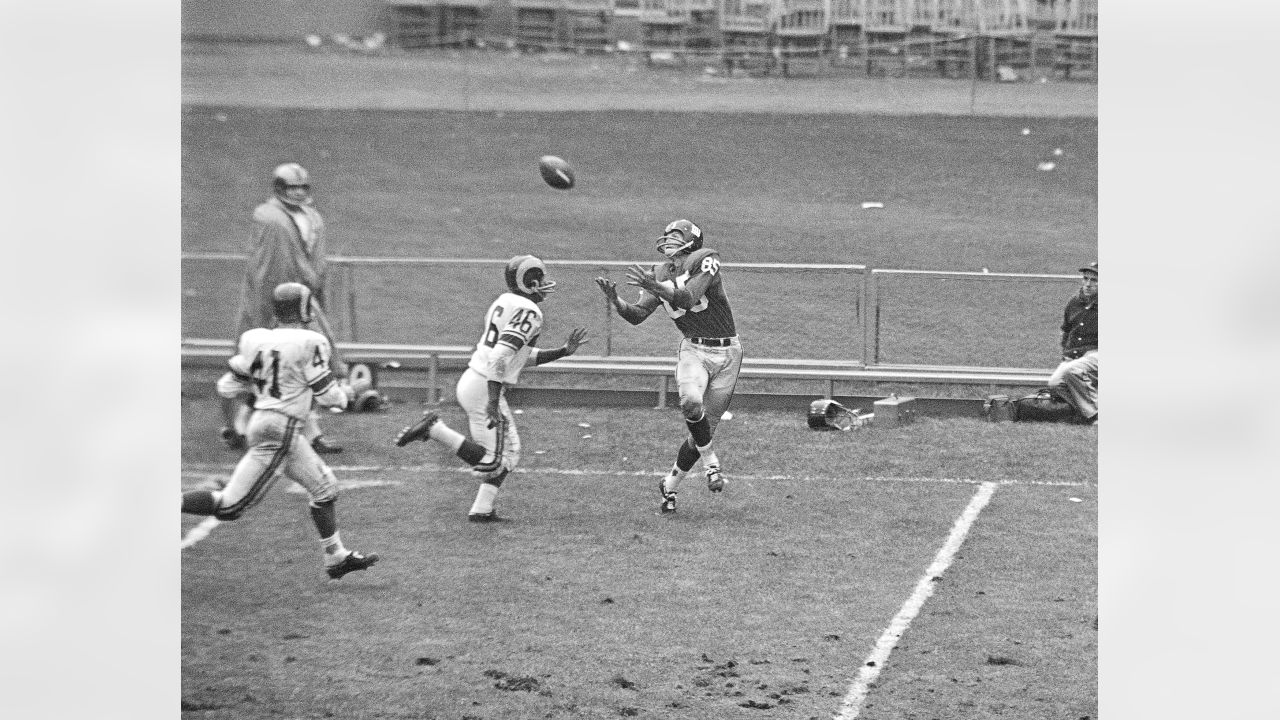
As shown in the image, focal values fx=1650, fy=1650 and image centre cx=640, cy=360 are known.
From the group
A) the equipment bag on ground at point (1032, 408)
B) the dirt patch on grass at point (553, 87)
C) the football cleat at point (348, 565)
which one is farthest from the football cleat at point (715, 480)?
the dirt patch on grass at point (553, 87)

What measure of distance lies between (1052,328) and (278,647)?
3135 millimetres

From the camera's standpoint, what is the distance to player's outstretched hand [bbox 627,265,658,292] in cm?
611

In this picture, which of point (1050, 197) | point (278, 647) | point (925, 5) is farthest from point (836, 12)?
point (278, 647)

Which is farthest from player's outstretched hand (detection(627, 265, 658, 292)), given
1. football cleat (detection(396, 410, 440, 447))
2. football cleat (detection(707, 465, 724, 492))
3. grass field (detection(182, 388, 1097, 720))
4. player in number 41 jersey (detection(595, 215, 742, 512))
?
football cleat (detection(396, 410, 440, 447))

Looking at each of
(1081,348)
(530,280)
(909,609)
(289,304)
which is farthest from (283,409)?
(1081,348)

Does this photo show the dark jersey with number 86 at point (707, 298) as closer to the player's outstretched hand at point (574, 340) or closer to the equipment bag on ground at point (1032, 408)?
the player's outstretched hand at point (574, 340)

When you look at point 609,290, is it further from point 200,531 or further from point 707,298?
point 200,531

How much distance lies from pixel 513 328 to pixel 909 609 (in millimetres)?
1872

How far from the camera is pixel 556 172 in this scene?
21.7 ft

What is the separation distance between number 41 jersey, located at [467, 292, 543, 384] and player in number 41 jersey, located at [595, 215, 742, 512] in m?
0.40

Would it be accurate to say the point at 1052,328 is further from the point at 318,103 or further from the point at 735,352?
the point at 318,103

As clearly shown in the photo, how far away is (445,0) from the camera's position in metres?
6.57

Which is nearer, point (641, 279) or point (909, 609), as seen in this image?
point (909, 609)

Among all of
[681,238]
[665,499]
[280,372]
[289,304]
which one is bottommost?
[665,499]
